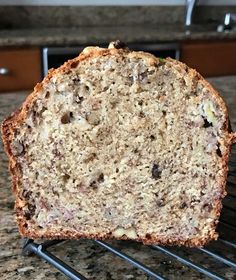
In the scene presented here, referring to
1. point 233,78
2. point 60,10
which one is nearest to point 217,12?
point 60,10

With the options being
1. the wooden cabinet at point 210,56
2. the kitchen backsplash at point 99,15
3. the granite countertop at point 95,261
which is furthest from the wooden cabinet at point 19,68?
the granite countertop at point 95,261

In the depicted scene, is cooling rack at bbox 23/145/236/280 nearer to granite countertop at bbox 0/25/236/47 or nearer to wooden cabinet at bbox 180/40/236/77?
granite countertop at bbox 0/25/236/47

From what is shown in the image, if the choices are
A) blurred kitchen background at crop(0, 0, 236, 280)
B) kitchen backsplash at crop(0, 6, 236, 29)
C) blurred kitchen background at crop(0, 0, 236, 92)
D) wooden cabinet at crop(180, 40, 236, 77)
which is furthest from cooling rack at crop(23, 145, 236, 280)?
kitchen backsplash at crop(0, 6, 236, 29)

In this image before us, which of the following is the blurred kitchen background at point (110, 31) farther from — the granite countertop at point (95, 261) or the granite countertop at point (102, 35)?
the granite countertop at point (95, 261)

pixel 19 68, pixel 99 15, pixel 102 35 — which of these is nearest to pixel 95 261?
pixel 19 68

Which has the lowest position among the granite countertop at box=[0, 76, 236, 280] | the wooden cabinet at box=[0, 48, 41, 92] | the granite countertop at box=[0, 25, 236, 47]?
the wooden cabinet at box=[0, 48, 41, 92]

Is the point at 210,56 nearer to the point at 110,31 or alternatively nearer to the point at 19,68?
the point at 110,31

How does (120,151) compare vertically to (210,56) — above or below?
above
